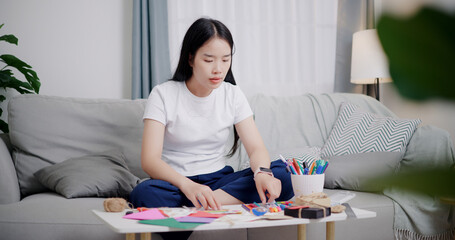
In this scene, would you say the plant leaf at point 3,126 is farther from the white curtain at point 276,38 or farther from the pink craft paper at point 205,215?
the pink craft paper at point 205,215

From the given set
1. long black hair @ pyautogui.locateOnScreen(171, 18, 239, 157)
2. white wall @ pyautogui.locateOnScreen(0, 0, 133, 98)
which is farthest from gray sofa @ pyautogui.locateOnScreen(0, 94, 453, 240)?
white wall @ pyautogui.locateOnScreen(0, 0, 133, 98)

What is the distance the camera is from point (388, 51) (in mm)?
132

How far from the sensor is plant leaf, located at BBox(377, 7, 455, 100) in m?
0.13

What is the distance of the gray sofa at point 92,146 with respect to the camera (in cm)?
139

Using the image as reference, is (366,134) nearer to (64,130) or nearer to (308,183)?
(308,183)

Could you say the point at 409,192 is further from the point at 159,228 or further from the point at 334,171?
the point at 334,171

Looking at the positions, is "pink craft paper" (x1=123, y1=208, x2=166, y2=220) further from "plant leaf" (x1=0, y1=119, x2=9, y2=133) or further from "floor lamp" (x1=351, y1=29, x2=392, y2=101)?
"floor lamp" (x1=351, y1=29, x2=392, y2=101)

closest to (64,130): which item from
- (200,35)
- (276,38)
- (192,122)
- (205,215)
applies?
(192,122)

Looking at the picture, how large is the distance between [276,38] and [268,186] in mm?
1929

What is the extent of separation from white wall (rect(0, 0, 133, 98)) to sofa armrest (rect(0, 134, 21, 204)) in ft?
3.78

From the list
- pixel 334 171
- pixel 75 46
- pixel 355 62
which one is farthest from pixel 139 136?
pixel 355 62

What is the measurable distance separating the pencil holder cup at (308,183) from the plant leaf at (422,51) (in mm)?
1129

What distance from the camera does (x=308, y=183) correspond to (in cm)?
124

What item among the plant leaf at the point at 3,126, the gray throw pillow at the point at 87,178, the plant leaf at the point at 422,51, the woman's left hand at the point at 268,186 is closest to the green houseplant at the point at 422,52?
the plant leaf at the point at 422,51
